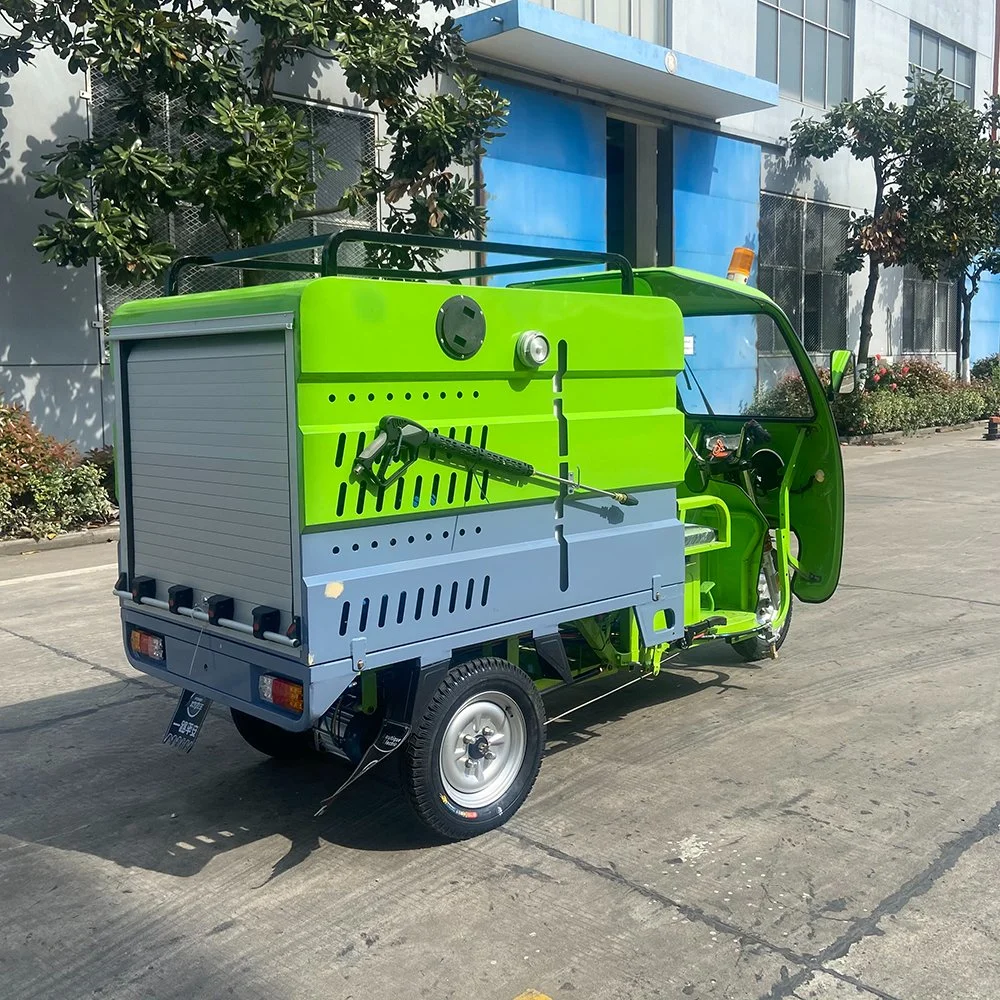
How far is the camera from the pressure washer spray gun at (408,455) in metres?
3.80

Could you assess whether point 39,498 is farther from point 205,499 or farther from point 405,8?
point 205,499

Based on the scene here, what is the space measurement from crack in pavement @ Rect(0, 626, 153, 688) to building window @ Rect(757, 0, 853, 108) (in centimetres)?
1932

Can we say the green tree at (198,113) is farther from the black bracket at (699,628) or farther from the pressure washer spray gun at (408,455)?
the pressure washer spray gun at (408,455)

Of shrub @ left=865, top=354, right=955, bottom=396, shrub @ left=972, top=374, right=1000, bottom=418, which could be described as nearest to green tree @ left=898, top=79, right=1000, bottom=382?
shrub @ left=865, top=354, right=955, bottom=396

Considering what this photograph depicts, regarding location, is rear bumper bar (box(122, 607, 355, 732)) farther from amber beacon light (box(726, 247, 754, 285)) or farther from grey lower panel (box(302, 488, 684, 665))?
amber beacon light (box(726, 247, 754, 285))

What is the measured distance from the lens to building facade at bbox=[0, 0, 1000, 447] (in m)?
12.3

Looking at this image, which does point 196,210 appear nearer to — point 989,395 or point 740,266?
point 740,266

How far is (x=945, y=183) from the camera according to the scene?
22625mm

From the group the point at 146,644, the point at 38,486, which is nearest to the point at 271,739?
the point at 146,644

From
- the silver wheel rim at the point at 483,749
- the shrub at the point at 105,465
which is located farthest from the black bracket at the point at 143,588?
the shrub at the point at 105,465

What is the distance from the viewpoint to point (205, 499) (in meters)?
4.25

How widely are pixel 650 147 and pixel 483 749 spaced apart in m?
17.8

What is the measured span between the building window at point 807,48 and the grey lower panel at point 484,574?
782 inches

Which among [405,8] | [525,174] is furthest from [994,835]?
[525,174]
